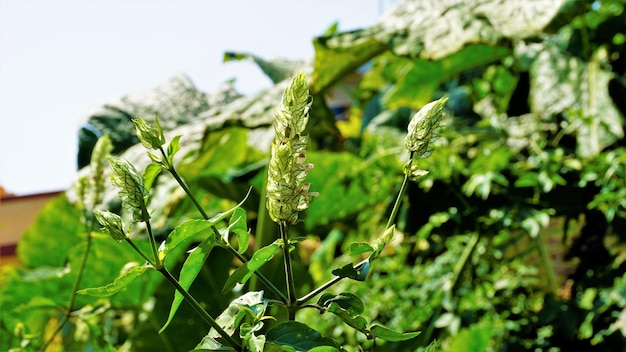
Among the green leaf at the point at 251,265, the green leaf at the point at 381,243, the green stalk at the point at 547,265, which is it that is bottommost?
the green stalk at the point at 547,265

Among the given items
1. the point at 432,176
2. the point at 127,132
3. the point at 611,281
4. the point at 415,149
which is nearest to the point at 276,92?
the point at 127,132

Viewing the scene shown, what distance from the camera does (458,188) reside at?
1.57 m

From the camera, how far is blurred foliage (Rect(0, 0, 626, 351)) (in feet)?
4.81

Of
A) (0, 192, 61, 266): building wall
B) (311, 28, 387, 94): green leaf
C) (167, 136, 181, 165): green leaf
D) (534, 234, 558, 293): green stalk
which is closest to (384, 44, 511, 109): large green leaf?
(311, 28, 387, 94): green leaf

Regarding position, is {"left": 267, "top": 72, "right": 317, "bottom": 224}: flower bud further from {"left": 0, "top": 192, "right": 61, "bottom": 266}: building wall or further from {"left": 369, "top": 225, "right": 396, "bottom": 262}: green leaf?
{"left": 0, "top": 192, "right": 61, "bottom": 266}: building wall

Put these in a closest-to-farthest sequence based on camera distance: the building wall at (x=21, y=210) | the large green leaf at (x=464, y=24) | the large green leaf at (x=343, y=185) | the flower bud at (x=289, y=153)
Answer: the flower bud at (x=289, y=153), the large green leaf at (x=464, y=24), the large green leaf at (x=343, y=185), the building wall at (x=21, y=210)

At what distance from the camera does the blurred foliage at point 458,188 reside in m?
1.47

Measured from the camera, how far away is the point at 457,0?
176 cm

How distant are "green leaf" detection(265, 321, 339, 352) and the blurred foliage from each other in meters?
0.66

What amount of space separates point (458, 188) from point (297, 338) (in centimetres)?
113

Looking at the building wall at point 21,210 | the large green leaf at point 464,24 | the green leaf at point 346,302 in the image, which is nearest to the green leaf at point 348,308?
the green leaf at point 346,302

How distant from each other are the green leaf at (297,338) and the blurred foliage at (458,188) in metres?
0.66

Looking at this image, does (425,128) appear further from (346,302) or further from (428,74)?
(428,74)

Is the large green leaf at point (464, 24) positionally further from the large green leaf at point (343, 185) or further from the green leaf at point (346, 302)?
the green leaf at point (346, 302)
